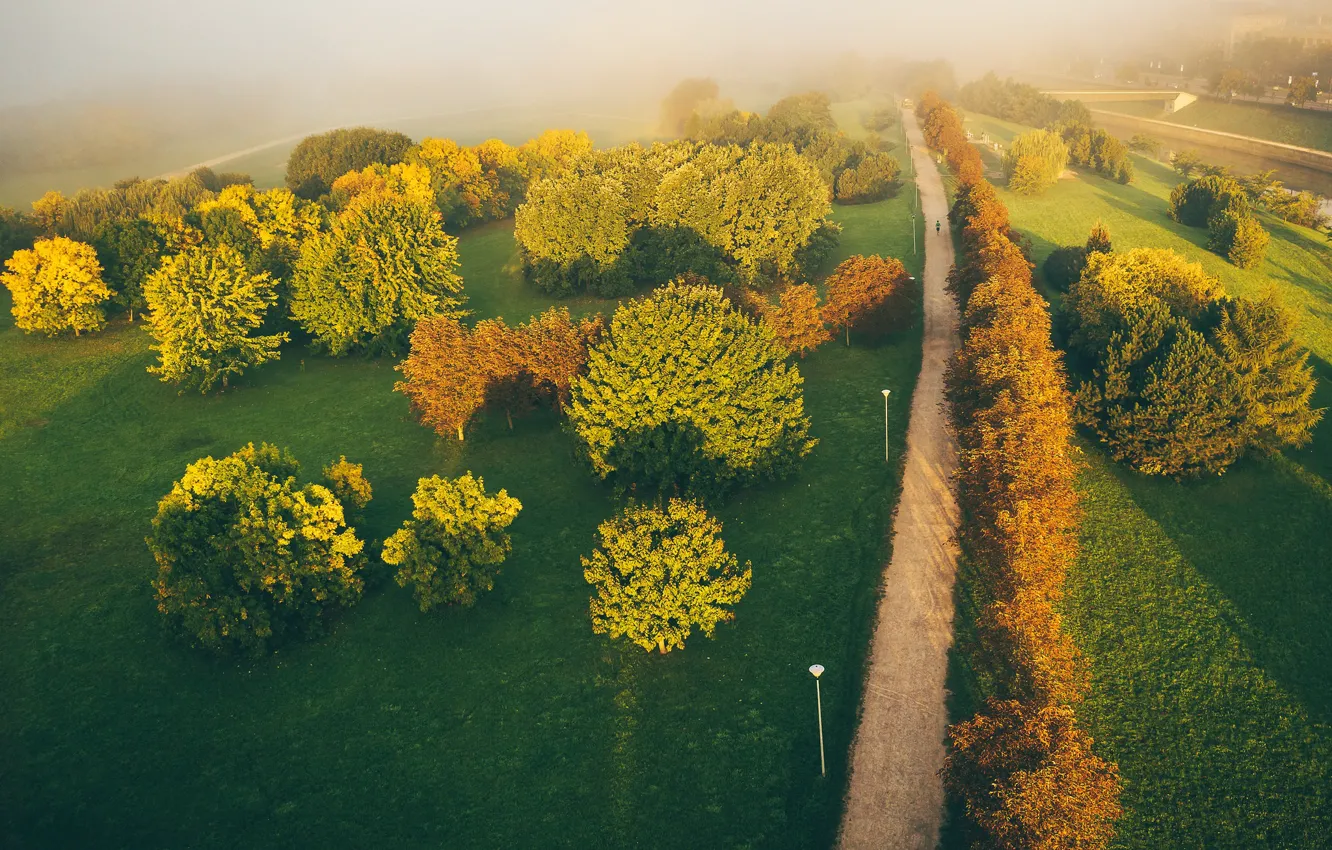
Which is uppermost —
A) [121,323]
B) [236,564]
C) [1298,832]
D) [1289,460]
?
[121,323]

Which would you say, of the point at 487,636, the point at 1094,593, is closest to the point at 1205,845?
the point at 1094,593

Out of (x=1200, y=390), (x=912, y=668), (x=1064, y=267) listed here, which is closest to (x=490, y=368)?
(x=912, y=668)

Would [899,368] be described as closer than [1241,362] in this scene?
No

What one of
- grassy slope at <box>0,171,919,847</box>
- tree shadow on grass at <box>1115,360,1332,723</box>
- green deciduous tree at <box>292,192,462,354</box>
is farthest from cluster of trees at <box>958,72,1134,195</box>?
green deciduous tree at <box>292,192,462,354</box>

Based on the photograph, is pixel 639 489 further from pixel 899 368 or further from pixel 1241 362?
pixel 1241 362

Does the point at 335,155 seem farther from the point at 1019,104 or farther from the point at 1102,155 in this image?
the point at 1019,104

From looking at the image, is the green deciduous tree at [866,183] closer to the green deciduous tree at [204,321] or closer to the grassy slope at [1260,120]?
the green deciduous tree at [204,321]
